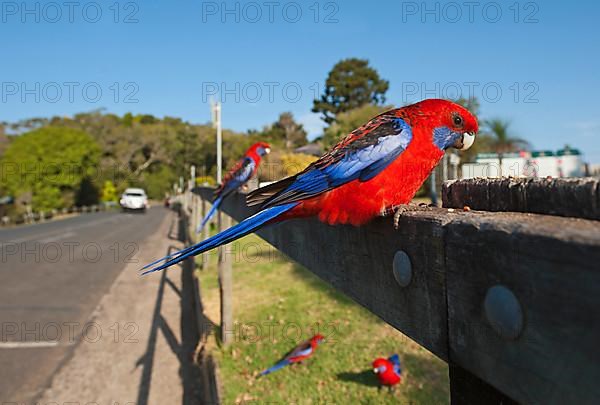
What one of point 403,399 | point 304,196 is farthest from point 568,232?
point 403,399

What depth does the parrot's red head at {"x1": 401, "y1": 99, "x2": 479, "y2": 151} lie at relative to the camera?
164 centimetres

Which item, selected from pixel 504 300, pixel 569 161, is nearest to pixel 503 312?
→ pixel 504 300

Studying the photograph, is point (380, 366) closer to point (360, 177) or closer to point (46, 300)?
point (360, 177)

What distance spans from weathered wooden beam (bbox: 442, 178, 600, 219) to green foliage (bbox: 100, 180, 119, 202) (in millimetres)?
46787

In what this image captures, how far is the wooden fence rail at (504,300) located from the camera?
479mm

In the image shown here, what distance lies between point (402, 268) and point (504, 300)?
32 centimetres

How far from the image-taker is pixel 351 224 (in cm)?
126

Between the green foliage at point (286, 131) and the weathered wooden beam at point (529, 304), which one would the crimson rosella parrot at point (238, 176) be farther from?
the green foliage at point (286, 131)

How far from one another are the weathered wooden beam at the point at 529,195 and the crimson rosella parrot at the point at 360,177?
0.35 metres

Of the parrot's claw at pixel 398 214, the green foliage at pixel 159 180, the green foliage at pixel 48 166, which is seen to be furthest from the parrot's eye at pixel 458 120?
the green foliage at pixel 159 180

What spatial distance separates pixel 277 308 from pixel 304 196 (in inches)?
182

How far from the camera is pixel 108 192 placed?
147 ft

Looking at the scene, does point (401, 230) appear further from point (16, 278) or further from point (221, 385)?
point (16, 278)

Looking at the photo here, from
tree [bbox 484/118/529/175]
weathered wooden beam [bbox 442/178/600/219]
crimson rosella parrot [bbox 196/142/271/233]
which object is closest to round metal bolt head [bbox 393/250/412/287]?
weathered wooden beam [bbox 442/178/600/219]
